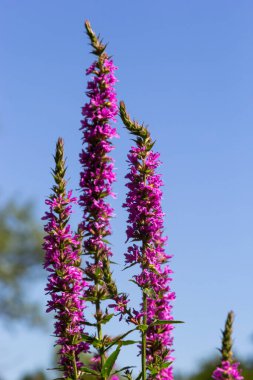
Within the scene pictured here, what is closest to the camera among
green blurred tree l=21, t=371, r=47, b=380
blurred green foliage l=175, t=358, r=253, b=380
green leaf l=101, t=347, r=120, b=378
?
green leaf l=101, t=347, r=120, b=378

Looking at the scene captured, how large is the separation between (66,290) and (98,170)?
89 centimetres

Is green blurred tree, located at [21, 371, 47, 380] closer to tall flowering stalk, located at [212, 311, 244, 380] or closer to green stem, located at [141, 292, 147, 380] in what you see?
green stem, located at [141, 292, 147, 380]

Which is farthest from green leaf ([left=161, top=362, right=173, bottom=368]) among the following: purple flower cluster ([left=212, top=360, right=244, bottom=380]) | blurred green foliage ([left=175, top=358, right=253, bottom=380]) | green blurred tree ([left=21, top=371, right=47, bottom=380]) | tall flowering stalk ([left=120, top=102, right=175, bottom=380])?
green blurred tree ([left=21, top=371, right=47, bottom=380])

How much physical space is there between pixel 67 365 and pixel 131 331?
564 mm

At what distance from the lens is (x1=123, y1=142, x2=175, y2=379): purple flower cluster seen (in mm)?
5293

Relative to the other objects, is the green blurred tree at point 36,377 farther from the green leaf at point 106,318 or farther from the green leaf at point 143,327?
the green leaf at point 143,327

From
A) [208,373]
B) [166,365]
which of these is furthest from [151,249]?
[208,373]

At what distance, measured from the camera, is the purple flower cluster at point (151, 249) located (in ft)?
17.4

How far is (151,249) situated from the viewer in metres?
5.38

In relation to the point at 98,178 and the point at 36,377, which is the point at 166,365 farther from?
the point at 36,377

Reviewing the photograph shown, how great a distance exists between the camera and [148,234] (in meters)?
5.35

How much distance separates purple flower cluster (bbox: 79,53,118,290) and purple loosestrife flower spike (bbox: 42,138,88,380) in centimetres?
12

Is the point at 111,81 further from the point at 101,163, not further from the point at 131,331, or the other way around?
the point at 131,331

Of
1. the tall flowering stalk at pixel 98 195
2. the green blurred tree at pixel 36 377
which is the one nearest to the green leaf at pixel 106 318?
the tall flowering stalk at pixel 98 195
